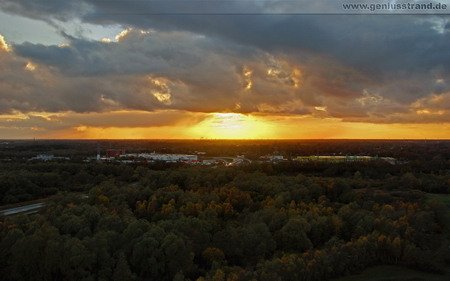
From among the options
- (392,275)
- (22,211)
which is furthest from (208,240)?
(22,211)

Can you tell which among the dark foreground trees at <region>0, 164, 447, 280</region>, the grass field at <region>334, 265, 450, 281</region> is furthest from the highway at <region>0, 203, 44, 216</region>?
the grass field at <region>334, 265, 450, 281</region>

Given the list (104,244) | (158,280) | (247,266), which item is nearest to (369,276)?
(247,266)

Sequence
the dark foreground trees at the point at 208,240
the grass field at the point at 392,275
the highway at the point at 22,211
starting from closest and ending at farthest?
the dark foreground trees at the point at 208,240
the grass field at the point at 392,275
the highway at the point at 22,211

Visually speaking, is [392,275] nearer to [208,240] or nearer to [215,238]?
[215,238]

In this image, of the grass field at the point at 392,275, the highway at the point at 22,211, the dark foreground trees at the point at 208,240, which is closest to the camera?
the dark foreground trees at the point at 208,240

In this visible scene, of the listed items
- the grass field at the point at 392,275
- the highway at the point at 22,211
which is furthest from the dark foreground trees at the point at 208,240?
the highway at the point at 22,211

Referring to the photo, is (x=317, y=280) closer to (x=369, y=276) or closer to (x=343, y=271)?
(x=343, y=271)

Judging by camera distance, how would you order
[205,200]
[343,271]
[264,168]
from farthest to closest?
[264,168] → [205,200] → [343,271]

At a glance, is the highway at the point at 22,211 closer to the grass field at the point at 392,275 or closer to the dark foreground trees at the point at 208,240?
the dark foreground trees at the point at 208,240

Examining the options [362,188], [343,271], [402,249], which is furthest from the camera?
[362,188]
